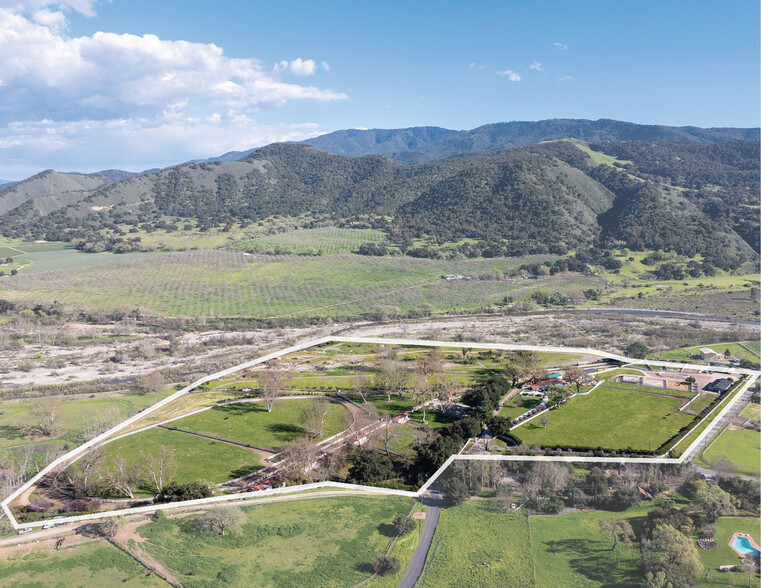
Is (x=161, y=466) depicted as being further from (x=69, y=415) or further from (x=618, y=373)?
(x=618, y=373)

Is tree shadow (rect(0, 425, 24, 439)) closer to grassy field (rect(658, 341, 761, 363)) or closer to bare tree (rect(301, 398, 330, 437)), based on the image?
bare tree (rect(301, 398, 330, 437))

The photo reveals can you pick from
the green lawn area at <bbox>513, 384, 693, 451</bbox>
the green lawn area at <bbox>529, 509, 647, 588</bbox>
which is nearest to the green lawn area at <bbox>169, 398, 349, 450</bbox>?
the green lawn area at <bbox>513, 384, 693, 451</bbox>

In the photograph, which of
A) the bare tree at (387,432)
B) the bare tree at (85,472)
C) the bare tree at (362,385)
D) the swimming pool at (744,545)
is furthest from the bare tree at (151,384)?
the swimming pool at (744,545)

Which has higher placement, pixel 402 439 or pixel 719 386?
pixel 719 386

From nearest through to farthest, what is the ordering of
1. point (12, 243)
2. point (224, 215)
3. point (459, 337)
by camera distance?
1. point (459, 337)
2. point (12, 243)
3. point (224, 215)

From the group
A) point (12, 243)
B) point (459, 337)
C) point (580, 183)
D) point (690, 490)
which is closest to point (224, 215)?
point (12, 243)

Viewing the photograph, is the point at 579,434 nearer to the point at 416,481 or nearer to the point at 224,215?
the point at 416,481

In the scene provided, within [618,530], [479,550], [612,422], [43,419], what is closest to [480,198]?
[612,422]

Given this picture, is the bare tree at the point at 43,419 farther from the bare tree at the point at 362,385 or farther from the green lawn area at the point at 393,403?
the green lawn area at the point at 393,403
